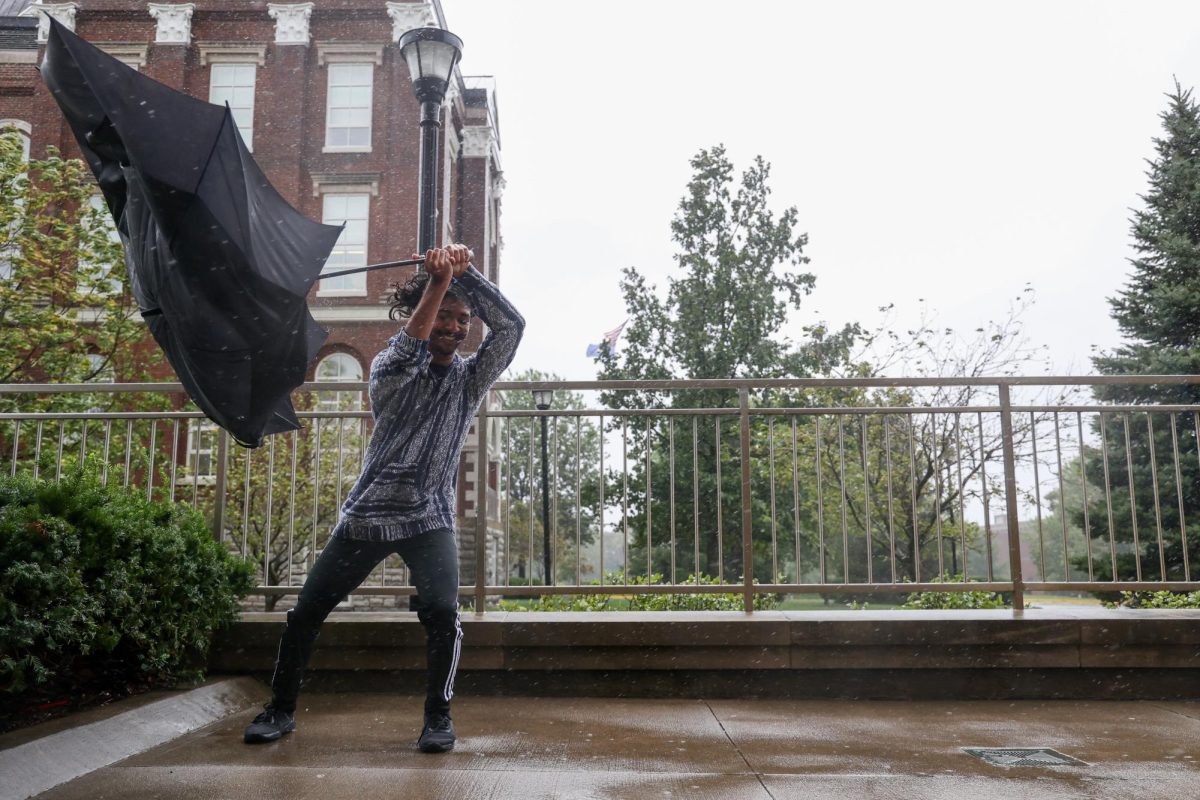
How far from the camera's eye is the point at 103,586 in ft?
12.4

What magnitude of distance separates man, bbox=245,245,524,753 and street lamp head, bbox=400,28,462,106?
11.4 ft

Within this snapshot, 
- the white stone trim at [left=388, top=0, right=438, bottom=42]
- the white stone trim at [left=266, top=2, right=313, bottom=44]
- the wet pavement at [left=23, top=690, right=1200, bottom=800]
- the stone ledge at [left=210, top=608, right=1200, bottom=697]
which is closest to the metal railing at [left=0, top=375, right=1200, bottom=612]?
the stone ledge at [left=210, top=608, right=1200, bottom=697]

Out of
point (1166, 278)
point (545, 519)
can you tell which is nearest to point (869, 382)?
point (545, 519)

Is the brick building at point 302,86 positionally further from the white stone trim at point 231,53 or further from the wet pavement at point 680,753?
the wet pavement at point 680,753

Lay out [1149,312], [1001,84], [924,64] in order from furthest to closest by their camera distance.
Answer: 1. [1001,84]
2. [924,64]
3. [1149,312]

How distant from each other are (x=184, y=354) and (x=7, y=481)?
102cm

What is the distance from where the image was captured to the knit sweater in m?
3.73

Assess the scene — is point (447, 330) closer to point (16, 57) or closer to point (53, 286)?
point (53, 286)

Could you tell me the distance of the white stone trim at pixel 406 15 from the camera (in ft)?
87.2

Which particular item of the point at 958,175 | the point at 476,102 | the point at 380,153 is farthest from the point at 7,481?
the point at 958,175

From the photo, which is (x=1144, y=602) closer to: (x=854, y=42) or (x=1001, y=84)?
(x=854, y=42)

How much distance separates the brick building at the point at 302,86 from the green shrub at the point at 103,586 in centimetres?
2219

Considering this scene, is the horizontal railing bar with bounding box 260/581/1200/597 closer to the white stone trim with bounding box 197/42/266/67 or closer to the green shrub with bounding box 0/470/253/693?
the green shrub with bounding box 0/470/253/693

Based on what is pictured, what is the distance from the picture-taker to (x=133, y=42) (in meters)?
27.2
